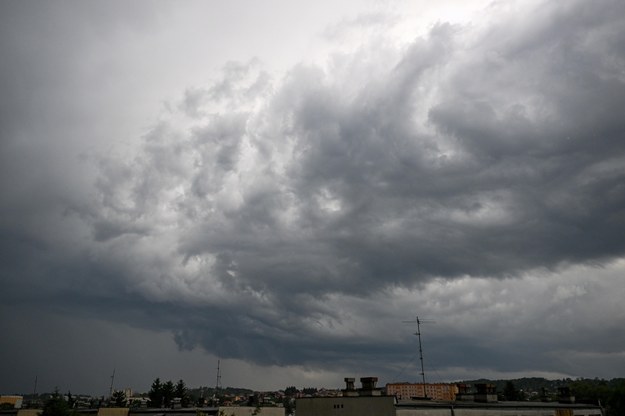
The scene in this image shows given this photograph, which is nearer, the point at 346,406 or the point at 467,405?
the point at 346,406

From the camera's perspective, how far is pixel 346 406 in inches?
1636

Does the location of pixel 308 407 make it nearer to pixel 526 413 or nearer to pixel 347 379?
pixel 347 379

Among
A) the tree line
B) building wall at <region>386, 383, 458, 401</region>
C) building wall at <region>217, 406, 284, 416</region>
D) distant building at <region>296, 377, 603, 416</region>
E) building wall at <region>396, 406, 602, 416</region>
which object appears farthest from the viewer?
building wall at <region>386, 383, 458, 401</region>

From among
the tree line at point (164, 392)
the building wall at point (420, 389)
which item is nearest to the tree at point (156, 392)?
the tree line at point (164, 392)

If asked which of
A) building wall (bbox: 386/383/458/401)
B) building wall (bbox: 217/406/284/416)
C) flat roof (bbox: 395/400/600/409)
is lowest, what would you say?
building wall (bbox: 386/383/458/401)

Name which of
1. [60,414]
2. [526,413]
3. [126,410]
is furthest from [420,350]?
[60,414]

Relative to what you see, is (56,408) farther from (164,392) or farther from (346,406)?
(164,392)

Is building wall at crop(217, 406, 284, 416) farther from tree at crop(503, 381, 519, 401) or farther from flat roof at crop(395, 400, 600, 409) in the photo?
tree at crop(503, 381, 519, 401)

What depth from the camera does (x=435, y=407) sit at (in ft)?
136

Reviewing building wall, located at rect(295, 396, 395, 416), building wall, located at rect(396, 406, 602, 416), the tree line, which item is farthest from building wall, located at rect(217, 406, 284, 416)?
the tree line

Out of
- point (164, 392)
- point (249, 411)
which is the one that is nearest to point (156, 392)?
point (164, 392)

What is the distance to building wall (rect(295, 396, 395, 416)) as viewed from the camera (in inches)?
1532

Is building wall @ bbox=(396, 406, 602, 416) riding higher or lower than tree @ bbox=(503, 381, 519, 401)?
higher

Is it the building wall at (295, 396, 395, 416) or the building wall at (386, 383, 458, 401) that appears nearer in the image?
the building wall at (295, 396, 395, 416)
